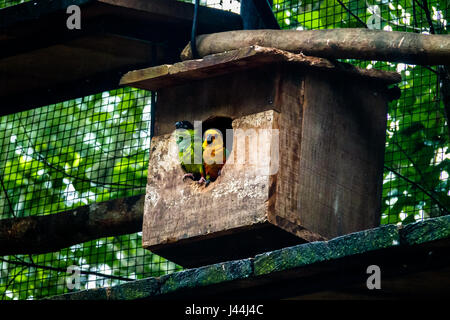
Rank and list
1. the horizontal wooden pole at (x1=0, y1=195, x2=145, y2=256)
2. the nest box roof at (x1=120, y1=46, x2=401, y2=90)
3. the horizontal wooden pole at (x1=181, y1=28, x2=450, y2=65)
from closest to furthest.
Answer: the horizontal wooden pole at (x1=181, y1=28, x2=450, y2=65)
the nest box roof at (x1=120, y1=46, x2=401, y2=90)
the horizontal wooden pole at (x1=0, y1=195, x2=145, y2=256)

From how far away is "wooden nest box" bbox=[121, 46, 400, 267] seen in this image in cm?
404

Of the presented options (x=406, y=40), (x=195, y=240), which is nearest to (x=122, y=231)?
(x=195, y=240)

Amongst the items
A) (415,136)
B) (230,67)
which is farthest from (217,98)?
(415,136)

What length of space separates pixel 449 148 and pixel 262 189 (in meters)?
2.60

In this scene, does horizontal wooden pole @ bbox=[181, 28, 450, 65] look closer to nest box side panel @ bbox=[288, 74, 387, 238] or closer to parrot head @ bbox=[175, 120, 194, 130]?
nest box side panel @ bbox=[288, 74, 387, 238]

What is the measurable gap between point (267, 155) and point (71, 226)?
4.65 ft

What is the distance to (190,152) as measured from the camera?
4.31m

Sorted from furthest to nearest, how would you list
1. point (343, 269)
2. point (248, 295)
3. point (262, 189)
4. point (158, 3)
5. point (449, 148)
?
point (449, 148), point (158, 3), point (262, 189), point (248, 295), point (343, 269)

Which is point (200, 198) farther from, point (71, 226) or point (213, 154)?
point (71, 226)

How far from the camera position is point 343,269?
2713 mm

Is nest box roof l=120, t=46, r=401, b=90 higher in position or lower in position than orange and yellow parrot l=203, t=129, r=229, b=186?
higher

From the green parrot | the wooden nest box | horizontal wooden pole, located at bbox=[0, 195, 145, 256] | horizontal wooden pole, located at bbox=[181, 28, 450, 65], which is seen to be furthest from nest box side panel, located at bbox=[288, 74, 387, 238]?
horizontal wooden pole, located at bbox=[0, 195, 145, 256]
